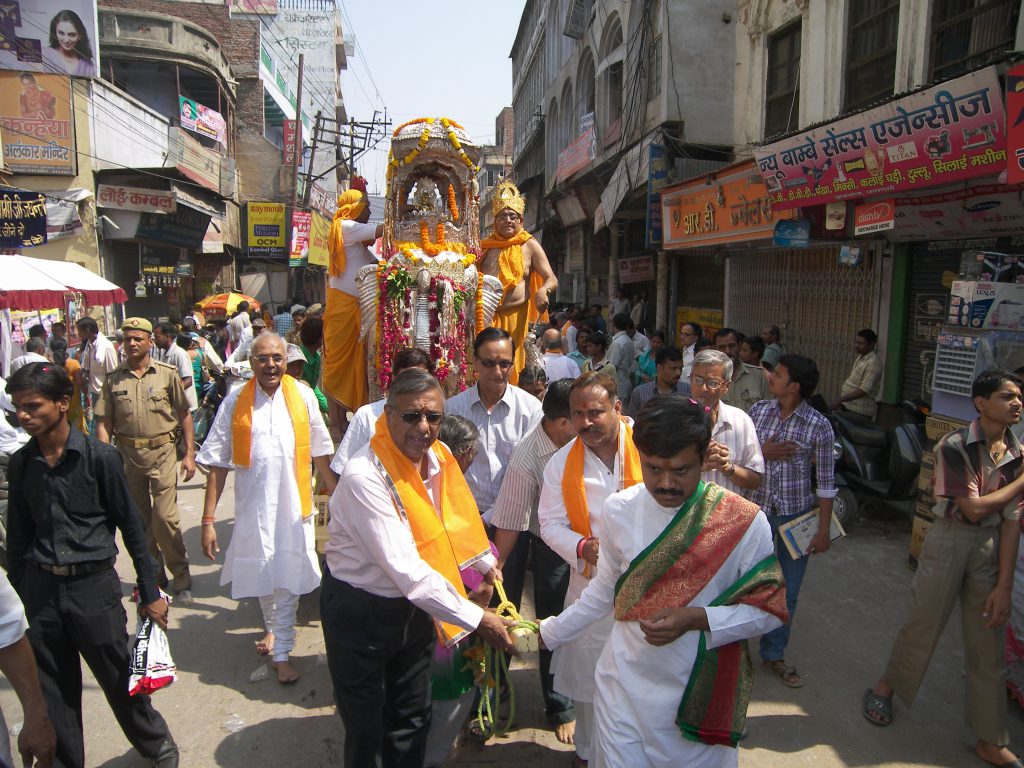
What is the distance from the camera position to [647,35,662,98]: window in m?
11.4

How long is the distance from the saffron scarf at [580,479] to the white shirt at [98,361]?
22.4 ft

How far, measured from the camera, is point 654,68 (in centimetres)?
1183

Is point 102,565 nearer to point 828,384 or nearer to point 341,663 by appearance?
point 341,663

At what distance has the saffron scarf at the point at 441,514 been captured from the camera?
2.42 m

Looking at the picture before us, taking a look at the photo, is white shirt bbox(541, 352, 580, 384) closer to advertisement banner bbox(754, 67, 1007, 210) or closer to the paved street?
the paved street

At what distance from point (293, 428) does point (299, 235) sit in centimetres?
2036

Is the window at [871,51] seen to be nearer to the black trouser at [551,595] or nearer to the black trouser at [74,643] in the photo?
the black trouser at [551,595]

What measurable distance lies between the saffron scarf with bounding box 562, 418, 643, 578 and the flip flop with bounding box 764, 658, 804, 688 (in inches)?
66.8

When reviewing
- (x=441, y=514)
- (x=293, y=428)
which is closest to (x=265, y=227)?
(x=293, y=428)

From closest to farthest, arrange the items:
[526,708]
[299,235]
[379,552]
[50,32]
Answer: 1. [379,552]
2. [526,708]
3. [50,32]
4. [299,235]

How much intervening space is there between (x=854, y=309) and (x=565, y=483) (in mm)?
6802

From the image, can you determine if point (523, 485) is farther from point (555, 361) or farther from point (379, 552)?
point (555, 361)

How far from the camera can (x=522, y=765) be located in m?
3.04

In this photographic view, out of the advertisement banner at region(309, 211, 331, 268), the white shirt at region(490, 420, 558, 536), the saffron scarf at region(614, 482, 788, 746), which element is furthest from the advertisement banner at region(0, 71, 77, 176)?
the saffron scarf at region(614, 482, 788, 746)
